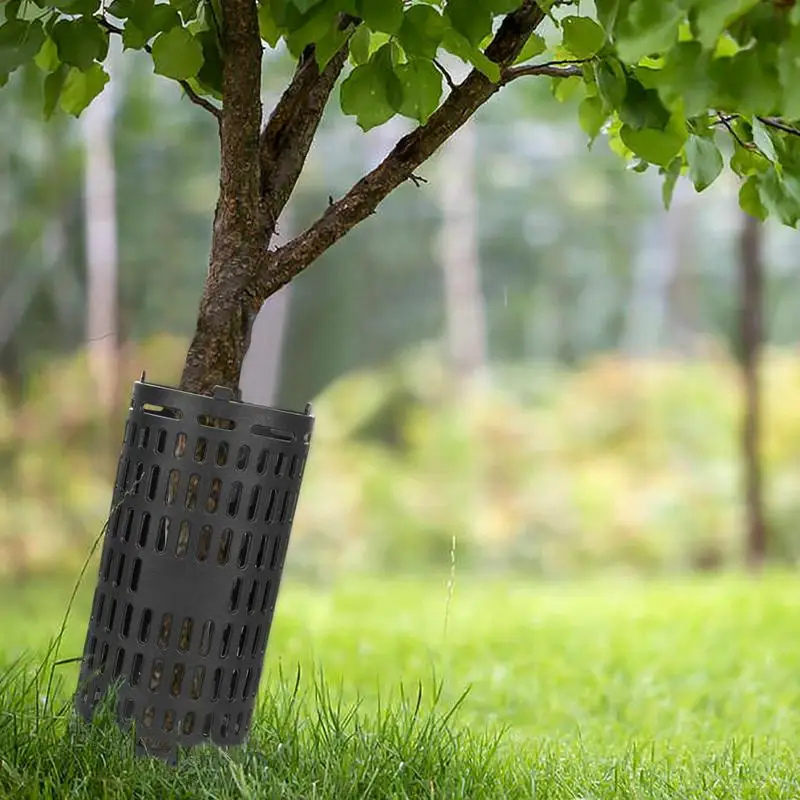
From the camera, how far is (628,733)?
2482mm

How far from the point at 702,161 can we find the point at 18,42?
0.91 meters

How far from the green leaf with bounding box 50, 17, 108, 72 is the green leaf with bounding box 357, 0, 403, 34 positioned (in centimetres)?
42

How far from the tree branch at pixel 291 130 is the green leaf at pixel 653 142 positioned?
0.49m

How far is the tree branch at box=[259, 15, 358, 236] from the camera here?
1617mm

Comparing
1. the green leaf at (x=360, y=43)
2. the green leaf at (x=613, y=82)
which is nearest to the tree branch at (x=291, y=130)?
the green leaf at (x=360, y=43)

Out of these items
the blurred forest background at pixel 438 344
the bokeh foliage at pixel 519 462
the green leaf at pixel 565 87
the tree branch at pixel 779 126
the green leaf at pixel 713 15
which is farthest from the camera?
the bokeh foliage at pixel 519 462

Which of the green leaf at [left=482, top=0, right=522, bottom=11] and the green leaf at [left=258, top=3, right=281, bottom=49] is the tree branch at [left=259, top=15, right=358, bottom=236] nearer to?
the green leaf at [left=258, top=3, right=281, bottom=49]

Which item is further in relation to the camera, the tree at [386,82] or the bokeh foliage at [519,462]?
the bokeh foliage at [519,462]

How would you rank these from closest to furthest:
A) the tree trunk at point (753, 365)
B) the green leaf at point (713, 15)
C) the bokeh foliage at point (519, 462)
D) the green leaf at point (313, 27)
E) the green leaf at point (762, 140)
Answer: the green leaf at point (713, 15)
the green leaf at point (313, 27)
the green leaf at point (762, 140)
the tree trunk at point (753, 365)
the bokeh foliage at point (519, 462)

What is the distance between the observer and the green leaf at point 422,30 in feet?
4.31

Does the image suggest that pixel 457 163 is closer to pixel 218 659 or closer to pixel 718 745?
pixel 718 745

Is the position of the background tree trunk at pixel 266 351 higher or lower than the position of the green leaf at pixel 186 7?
higher

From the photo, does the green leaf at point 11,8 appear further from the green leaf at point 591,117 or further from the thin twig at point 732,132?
the thin twig at point 732,132

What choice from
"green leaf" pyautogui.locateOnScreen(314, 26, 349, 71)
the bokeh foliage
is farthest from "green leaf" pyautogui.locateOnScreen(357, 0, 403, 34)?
the bokeh foliage
